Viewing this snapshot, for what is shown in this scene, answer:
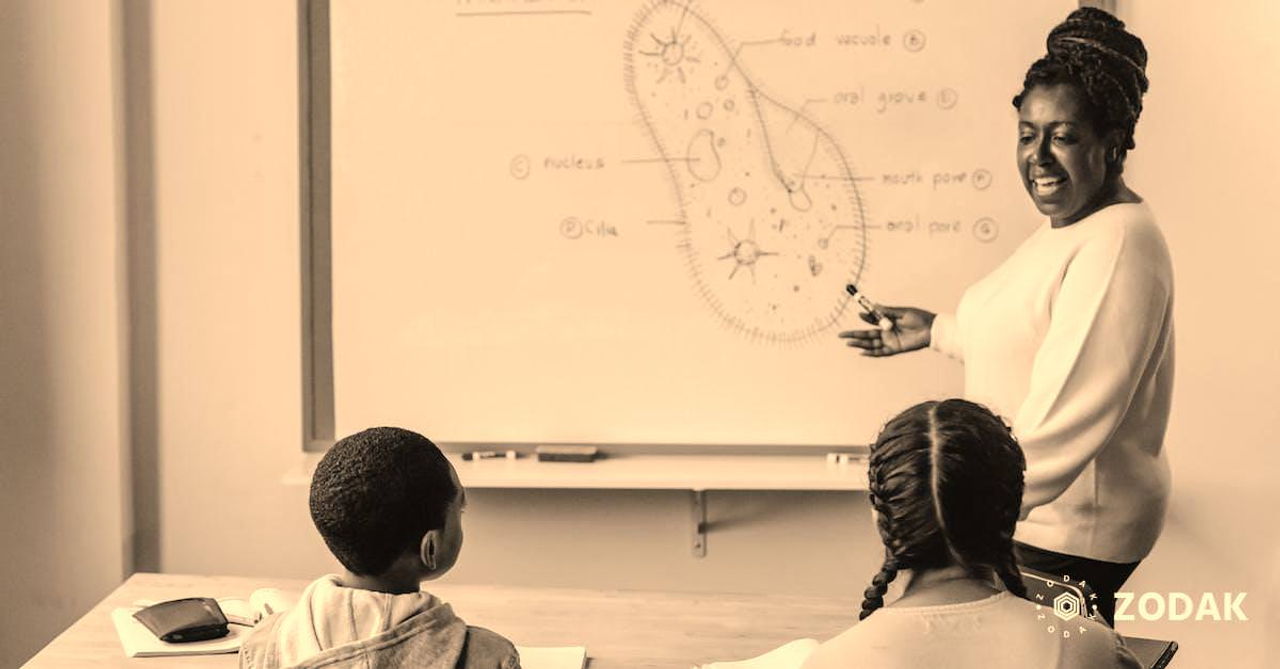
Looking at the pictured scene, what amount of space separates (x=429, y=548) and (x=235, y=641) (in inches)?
21.8

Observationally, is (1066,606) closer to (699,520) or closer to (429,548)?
(429,548)

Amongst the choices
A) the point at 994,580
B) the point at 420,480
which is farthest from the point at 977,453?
the point at 420,480

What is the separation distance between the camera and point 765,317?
3.02 m

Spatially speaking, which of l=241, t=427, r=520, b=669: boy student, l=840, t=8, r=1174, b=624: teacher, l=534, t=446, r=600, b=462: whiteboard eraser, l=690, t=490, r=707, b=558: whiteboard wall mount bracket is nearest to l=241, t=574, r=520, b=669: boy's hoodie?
l=241, t=427, r=520, b=669: boy student

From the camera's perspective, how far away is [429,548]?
161 cm

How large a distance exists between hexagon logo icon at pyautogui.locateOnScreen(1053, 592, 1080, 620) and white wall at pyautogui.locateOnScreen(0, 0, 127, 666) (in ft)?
7.12

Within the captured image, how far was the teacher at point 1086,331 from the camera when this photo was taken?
1964 millimetres

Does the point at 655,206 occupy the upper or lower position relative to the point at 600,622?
upper

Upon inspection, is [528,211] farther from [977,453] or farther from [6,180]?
[977,453]

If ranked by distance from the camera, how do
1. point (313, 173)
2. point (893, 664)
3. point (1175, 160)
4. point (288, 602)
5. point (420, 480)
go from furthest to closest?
point (313, 173)
point (1175, 160)
point (288, 602)
point (420, 480)
point (893, 664)

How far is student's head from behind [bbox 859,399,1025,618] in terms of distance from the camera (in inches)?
53.9

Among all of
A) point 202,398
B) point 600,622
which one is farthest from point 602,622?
point 202,398

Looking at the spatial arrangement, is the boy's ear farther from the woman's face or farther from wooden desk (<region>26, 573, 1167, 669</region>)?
the woman's face

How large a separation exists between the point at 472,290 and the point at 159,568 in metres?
1.02
